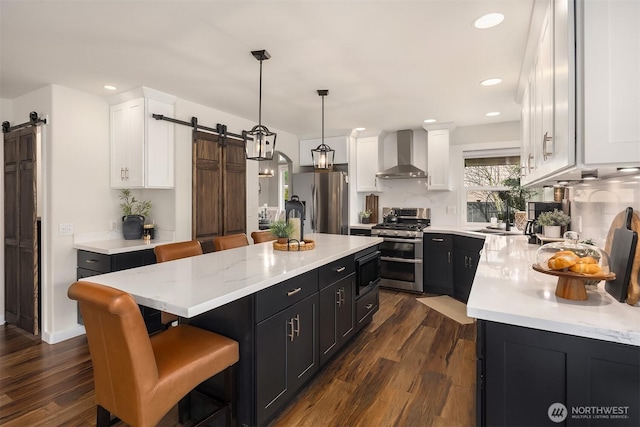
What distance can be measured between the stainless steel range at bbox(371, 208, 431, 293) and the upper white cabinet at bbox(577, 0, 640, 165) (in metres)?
3.58

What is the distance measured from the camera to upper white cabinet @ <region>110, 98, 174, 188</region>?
3309mm

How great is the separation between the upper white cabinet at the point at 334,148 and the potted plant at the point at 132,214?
8.88 feet

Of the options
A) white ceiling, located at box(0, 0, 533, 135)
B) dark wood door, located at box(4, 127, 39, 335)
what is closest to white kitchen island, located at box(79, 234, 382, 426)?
white ceiling, located at box(0, 0, 533, 135)

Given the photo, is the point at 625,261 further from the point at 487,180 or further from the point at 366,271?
the point at 487,180

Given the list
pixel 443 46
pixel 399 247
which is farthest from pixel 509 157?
pixel 443 46

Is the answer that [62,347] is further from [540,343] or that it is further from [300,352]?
[540,343]

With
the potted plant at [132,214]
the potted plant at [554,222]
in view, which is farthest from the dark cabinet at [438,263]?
the potted plant at [132,214]

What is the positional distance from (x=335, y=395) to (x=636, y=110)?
2163 millimetres

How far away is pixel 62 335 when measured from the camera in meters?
3.15

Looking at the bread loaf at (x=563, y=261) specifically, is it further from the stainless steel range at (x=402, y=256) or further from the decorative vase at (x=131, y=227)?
the decorative vase at (x=131, y=227)

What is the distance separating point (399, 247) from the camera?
15.5 feet

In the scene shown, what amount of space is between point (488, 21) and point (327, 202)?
350 centimetres

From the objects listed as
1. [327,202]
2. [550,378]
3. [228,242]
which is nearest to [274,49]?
[228,242]

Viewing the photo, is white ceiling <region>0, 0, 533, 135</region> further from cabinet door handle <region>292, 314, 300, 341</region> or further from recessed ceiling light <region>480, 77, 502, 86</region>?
cabinet door handle <region>292, 314, 300, 341</region>
